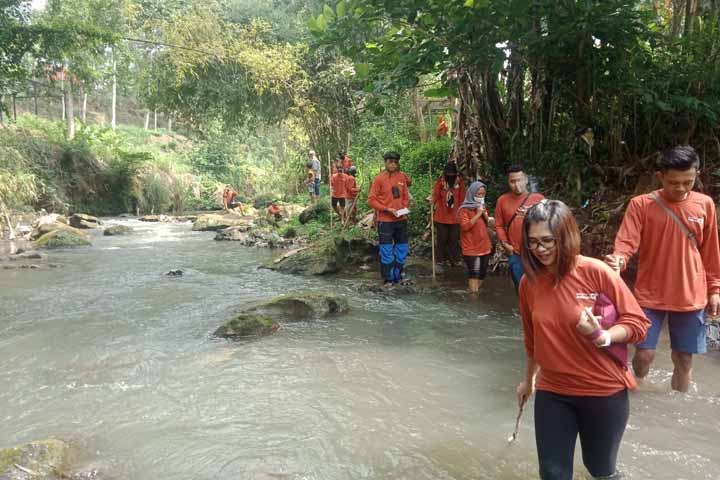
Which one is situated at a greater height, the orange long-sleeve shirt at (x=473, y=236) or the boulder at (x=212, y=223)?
the orange long-sleeve shirt at (x=473, y=236)

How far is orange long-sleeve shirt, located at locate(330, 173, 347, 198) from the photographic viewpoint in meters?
12.5

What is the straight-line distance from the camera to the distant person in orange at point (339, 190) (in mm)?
12477

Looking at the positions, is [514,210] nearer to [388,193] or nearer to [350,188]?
[388,193]

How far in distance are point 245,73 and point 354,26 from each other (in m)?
11.0

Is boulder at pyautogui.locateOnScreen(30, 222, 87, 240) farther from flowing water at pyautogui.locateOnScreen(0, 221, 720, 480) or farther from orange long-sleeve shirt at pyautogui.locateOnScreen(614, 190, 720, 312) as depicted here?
orange long-sleeve shirt at pyautogui.locateOnScreen(614, 190, 720, 312)

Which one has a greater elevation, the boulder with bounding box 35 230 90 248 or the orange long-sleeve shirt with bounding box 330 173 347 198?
the orange long-sleeve shirt with bounding box 330 173 347 198

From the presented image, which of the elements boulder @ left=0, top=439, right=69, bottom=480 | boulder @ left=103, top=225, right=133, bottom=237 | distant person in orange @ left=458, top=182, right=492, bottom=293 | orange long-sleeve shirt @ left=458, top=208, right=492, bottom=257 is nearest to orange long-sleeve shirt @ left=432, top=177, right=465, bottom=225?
distant person in orange @ left=458, top=182, right=492, bottom=293

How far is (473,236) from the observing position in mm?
7086

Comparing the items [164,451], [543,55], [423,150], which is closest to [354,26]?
[543,55]

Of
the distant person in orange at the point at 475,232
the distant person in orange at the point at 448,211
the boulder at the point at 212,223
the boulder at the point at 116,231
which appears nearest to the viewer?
the distant person in orange at the point at 475,232

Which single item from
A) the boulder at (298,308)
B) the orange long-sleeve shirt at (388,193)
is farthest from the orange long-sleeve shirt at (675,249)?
the orange long-sleeve shirt at (388,193)

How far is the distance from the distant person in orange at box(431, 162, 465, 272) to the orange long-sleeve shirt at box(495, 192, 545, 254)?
2.31m

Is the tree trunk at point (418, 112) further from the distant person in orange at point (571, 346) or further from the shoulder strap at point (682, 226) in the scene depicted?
the distant person in orange at point (571, 346)

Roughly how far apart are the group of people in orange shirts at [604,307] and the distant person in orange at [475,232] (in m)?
3.42
